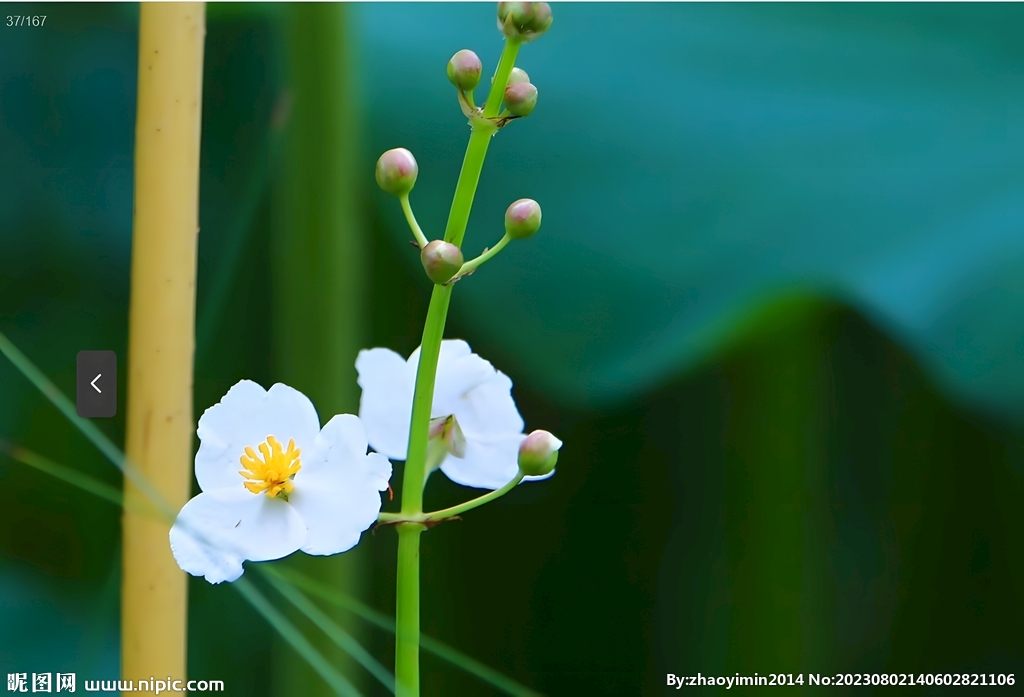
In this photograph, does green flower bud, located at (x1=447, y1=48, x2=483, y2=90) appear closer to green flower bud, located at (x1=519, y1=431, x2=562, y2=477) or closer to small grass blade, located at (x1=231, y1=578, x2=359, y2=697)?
green flower bud, located at (x1=519, y1=431, x2=562, y2=477)

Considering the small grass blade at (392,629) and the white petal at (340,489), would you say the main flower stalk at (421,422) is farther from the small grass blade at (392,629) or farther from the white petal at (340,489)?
the small grass blade at (392,629)

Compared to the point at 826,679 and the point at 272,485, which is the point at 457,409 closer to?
the point at 272,485

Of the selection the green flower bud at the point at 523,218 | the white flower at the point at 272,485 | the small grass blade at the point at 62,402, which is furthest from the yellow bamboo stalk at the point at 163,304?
the green flower bud at the point at 523,218

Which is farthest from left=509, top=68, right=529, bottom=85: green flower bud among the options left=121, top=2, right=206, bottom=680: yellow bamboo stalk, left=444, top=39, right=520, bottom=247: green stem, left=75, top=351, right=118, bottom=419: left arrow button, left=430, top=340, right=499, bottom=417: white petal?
left=75, top=351, right=118, bottom=419: left arrow button

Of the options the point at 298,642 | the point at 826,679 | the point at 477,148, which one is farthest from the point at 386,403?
the point at 826,679

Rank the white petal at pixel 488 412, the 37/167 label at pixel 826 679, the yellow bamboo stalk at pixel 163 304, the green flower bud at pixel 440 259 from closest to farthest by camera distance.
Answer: the green flower bud at pixel 440 259, the white petal at pixel 488 412, the yellow bamboo stalk at pixel 163 304, the 37/167 label at pixel 826 679

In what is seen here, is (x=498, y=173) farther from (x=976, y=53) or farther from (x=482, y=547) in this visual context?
(x=976, y=53)

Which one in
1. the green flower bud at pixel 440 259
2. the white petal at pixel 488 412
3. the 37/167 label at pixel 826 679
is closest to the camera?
the green flower bud at pixel 440 259
